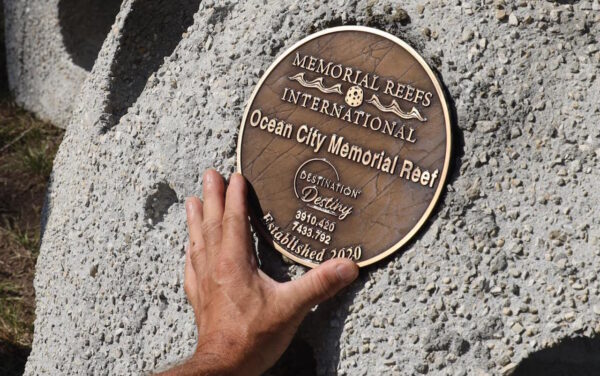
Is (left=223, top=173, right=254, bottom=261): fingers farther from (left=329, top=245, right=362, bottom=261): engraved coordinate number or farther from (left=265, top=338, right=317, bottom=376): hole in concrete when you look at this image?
(left=265, top=338, right=317, bottom=376): hole in concrete

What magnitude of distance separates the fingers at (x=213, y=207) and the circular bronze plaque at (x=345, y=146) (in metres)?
0.09

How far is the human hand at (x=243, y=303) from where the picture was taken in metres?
2.20

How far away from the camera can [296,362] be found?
249 cm

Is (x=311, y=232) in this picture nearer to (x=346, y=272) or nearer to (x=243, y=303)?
(x=346, y=272)

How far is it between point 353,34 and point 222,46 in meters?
0.48

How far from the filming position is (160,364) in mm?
2551

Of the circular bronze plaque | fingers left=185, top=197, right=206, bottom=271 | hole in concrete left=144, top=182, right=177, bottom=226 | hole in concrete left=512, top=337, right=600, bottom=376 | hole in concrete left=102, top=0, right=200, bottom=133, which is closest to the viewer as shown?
hole in concrete left=512, top=337, right=600, bottom=376

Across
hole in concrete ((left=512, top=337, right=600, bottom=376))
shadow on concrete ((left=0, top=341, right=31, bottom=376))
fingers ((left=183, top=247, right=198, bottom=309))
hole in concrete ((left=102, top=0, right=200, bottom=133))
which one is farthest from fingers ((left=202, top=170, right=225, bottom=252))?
shadow on concrete ((left=0, top=341, right=31, bottom=376))

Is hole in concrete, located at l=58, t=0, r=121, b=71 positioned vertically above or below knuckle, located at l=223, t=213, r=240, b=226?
above

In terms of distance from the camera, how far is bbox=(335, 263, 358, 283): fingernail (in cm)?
222

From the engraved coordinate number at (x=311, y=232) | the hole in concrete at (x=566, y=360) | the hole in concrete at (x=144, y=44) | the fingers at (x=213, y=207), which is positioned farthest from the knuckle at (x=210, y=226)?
the hole in concrete at (x=566, y=360)

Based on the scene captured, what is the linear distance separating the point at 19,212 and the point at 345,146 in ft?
9.22

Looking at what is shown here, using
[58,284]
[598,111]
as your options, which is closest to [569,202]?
[598,111]

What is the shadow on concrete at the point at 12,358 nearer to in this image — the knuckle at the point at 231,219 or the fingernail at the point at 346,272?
the knuckle at the point at 231,219
